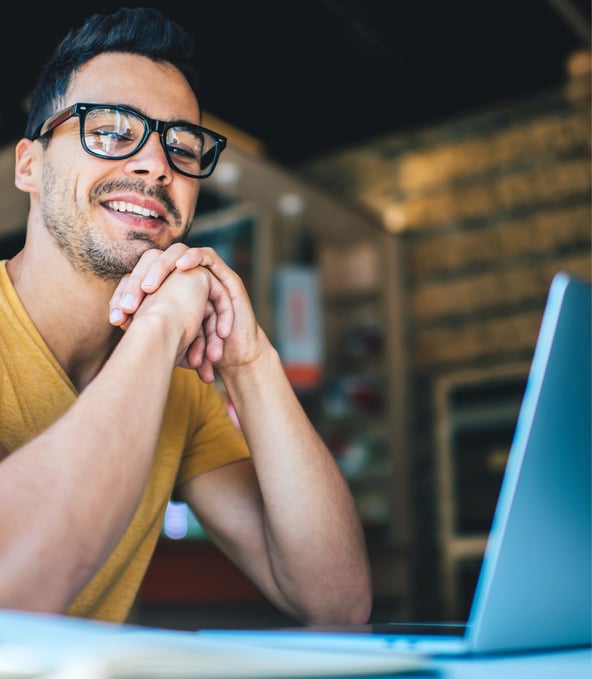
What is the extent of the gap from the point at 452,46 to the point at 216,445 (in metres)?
4.05

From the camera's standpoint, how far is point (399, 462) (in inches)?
213

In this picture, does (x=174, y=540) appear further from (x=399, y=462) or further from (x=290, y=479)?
(x=290, y=479)

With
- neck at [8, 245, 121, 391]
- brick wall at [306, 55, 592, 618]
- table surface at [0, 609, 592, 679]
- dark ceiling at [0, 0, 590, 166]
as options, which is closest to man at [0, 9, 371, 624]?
neck at [8, 245, 121, 391]

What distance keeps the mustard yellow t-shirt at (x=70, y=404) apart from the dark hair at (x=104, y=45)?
0.31 metres

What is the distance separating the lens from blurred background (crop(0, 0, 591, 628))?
15.6ft

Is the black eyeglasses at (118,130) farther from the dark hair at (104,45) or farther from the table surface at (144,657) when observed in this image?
the table surface at (144,657)

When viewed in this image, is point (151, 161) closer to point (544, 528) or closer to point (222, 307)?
point (222, 307)

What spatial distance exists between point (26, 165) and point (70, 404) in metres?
0.50

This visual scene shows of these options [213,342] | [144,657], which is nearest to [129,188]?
[213,342]

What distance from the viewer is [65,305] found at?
134cm

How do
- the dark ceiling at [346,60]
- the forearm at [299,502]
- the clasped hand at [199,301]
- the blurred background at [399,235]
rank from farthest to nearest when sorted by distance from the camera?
the blurred background at [399,235]
the dark ceiling at [346,60]
the forearm at [299,502]
the clasped hand at [199,301]

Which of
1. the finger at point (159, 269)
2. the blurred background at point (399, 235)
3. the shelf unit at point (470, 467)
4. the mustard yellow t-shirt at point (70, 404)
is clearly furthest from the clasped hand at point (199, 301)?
the shelf unit at point (470, 467)

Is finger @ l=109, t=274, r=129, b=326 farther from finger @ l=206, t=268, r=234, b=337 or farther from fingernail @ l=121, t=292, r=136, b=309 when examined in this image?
finger @ l=206, t=268, r=234, b=337

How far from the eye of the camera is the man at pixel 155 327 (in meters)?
1.20
